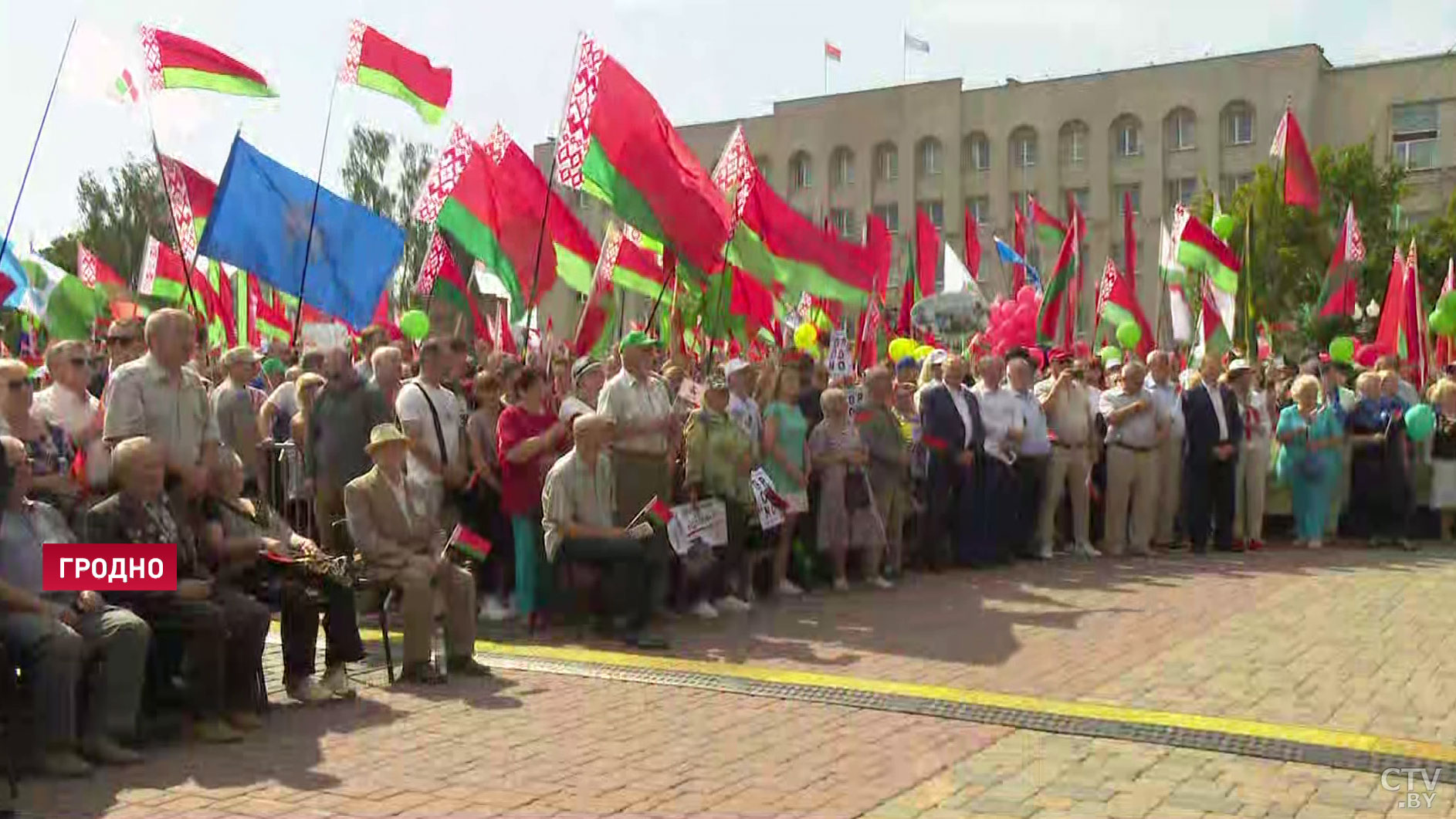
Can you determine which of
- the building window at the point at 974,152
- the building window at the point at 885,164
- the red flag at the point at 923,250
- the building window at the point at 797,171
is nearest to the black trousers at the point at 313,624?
the red flag at the point at 923,250

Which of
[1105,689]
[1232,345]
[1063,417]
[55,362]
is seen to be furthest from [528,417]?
[1232,345]

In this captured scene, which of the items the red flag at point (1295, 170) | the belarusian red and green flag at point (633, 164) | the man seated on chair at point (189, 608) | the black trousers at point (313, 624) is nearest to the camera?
the man seated on chair at point (189, 608)

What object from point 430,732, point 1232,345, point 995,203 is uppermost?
point 995,203

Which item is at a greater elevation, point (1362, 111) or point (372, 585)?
point (1362, 111)

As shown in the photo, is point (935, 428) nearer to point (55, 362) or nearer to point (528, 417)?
point (528, 417)

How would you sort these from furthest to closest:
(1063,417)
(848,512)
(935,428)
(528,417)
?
(1063,417)
(935,428)
(848,512)
(528,417)

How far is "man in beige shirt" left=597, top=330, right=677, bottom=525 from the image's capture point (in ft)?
33.2

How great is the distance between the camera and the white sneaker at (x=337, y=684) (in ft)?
25.0

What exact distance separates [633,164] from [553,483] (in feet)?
13.8

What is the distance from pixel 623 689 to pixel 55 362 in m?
3.96

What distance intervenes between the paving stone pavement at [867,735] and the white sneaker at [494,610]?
2.42 ft

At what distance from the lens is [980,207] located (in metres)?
65.3

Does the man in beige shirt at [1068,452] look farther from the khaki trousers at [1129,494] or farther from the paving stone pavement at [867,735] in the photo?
the paving stone pavement at [867,735]

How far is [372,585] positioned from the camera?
8.05 meters
